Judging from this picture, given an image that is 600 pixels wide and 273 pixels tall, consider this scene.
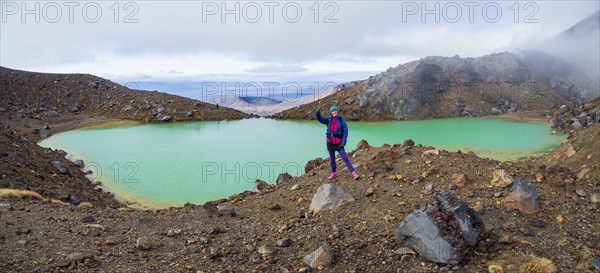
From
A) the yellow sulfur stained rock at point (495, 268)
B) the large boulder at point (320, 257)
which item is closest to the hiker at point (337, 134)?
the large boulder at point (320, 257)

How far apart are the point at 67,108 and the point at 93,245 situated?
168 ft

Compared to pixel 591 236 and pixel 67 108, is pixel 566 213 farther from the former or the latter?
pixel 67 108

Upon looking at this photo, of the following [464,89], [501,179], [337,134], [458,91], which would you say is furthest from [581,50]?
[337,134]

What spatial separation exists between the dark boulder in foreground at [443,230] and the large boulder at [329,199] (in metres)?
2.17

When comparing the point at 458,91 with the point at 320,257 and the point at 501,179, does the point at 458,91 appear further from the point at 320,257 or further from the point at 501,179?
the point at 320,257

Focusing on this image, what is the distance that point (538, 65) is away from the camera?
64.9 meters

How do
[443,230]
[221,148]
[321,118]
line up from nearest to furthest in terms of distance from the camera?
1. [443,230]
2. [321,118]
3. [221,148]

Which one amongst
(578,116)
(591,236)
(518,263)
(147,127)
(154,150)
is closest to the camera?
(518,263)

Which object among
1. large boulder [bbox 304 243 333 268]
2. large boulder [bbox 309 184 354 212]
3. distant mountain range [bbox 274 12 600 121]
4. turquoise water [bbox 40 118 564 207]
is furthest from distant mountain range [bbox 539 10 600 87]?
large boulder [bbox 304 243 333 268]

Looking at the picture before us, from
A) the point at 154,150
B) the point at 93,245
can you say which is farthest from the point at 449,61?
the point at 93,245

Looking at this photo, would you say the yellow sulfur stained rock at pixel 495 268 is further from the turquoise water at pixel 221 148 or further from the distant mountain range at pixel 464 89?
the distant mountain range at pixel 464 89

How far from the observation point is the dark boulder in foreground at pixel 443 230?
741 cm

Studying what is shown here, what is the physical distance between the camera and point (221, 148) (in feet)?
96.7

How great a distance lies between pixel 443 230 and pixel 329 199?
2979mm
